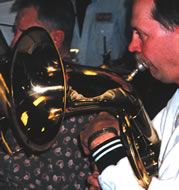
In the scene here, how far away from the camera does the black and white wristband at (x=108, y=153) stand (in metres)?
1.18

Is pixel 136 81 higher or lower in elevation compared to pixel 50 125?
lower

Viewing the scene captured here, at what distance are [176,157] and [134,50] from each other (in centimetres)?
30

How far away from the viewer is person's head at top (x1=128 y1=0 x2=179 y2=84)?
1114 mm

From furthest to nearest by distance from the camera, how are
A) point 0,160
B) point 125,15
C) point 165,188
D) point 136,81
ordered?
point 125,15 → point 136,81 → point 0,160 → point 165,188

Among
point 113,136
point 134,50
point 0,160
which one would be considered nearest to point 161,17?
point 134,50

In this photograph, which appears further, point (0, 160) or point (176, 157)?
point (0, 160)

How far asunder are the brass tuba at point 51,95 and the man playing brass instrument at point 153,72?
1.7 inches

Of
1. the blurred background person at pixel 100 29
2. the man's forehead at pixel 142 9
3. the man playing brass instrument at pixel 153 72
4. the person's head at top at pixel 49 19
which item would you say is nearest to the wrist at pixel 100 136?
the man playing brass instrument at pixel 153 72

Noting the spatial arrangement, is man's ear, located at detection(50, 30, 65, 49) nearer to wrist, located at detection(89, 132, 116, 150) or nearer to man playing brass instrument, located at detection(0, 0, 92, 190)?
man playing brass instrument, located at detection(0, 0, 92, 190)

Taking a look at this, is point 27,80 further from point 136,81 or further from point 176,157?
point 136,81

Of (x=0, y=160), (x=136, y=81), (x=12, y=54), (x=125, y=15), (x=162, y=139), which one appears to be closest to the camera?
(x=12, y=54)

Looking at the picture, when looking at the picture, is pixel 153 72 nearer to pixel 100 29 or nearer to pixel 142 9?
pixel 142 9

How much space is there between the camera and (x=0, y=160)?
1.51 metres

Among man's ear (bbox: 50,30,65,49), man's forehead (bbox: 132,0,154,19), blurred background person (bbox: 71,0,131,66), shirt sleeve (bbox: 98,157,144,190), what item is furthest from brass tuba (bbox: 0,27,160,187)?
blurred background person (bbox: 71,0,131,66)
